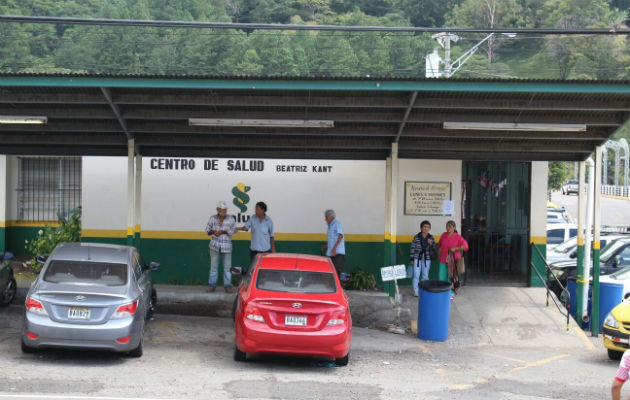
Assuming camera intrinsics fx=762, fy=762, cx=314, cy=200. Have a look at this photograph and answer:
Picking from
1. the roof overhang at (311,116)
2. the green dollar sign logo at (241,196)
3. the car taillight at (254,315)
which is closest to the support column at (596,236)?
the roof overhang at (311,116)

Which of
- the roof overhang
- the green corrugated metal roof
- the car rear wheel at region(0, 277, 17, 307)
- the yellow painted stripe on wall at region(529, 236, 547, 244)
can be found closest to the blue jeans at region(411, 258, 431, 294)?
the roof overhang

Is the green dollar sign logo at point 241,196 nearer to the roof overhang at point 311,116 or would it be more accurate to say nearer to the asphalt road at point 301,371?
the roof overhang at point 311,116

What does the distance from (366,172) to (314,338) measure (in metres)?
6.94

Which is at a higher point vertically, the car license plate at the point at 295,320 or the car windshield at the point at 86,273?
the car windshield at the point at 86,273

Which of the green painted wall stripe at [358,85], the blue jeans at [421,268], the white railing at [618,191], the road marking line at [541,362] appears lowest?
the road marking line at [541,362]

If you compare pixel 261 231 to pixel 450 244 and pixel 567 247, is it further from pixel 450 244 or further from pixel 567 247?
pixel 567 247

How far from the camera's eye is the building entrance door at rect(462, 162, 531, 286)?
16797 mm

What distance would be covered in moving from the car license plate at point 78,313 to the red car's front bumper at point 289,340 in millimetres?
2035

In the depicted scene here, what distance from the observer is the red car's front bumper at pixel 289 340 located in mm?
10219

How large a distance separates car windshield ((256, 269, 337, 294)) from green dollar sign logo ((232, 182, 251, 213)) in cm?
561

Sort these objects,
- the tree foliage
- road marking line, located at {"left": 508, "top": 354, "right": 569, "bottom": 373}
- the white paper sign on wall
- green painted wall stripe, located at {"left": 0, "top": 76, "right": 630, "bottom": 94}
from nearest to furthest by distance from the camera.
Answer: road marking line, located at {"left": 508, "top": 354, "right": 569, "bottom": 373} < green painted wall stripe, located at {"left": 0, "top": 76, "right": 630, "bottom": 94} < the white paper sign on wall < the tree foliage

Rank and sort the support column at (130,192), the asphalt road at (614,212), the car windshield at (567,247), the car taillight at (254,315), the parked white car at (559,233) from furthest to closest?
the asphalt road at (614,212)
the parked white car at (559,233)
the car windshield at (567,247)
the support column at (130,192)
the car taillight at (254,315)

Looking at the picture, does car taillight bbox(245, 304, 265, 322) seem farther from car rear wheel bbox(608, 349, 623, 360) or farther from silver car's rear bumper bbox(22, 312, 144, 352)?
car rear wheel bbox(608, 349, 623, 360)

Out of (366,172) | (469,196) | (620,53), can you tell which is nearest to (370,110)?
(366,172)
